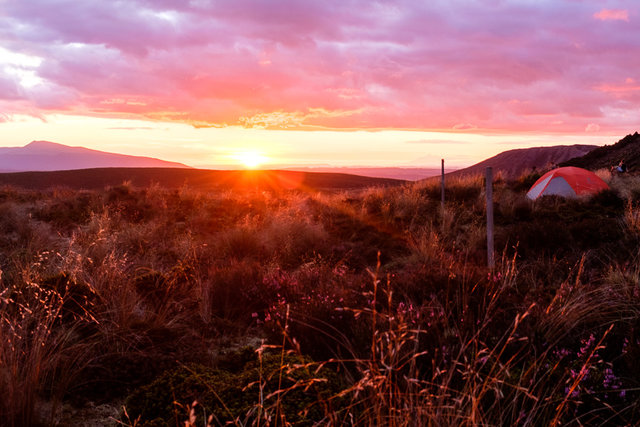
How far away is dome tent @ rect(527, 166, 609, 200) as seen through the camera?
16.3 m

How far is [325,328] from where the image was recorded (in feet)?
14.5

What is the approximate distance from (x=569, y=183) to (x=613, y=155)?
31.7 meters

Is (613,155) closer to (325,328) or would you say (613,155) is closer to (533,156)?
(325,328)

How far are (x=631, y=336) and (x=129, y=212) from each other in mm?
13128

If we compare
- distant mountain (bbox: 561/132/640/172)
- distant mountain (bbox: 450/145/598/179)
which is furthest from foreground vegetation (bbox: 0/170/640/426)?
distant mountain (bbox: 450/145/598/179)

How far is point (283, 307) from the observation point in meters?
4.97

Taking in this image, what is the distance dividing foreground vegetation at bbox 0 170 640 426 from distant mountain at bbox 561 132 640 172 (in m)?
33.1

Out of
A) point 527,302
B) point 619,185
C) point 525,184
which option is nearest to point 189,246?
point 527,302

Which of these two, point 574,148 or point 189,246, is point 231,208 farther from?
point 574,148

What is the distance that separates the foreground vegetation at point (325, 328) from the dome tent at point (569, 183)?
4.60m

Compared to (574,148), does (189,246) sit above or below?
below

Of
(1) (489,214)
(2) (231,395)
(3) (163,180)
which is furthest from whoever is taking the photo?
(3) (163,180)

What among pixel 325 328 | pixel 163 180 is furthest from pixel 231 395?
pixel 163 180

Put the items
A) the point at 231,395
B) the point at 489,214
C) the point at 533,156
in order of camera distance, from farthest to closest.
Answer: the point at 533,156 → the point at 489,214 → the point at 231,395
